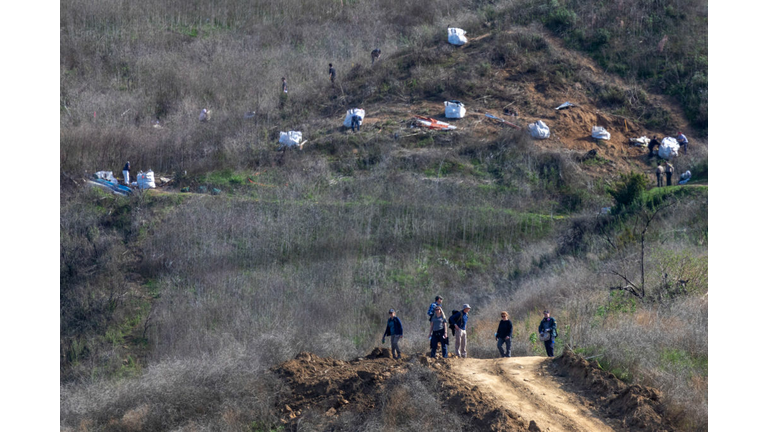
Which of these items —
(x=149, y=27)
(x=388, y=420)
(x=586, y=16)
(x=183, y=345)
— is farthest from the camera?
(x=149, y=27)

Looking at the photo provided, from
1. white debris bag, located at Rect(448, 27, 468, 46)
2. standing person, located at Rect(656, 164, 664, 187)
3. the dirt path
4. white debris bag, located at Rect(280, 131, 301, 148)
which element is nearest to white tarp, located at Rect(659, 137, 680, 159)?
standing person, located at Rect(656, 164, 664, 187)

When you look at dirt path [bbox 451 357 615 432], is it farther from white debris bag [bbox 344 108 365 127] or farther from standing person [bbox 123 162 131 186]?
standing person [bbox 123 162 131 186]

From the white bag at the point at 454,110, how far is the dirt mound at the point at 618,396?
49.9ft

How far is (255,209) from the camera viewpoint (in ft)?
71.1

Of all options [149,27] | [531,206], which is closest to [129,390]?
[531,206]

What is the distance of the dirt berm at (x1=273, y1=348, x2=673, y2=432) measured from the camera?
30.3 ft

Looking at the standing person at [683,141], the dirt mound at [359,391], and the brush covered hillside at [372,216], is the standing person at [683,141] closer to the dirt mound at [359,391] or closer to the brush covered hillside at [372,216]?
the brush covered hillside at [372,216]

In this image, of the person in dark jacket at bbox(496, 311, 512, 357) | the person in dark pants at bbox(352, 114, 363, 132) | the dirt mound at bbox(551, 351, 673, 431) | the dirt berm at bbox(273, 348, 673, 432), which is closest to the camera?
the dirt mound at bbox(551, 351, 673, 431)

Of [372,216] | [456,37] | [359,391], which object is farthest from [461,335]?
[456,37]

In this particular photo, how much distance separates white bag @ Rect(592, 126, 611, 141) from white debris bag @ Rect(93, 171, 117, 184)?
16.2 m

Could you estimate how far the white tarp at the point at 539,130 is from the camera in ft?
79.4

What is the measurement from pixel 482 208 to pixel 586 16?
42.4 feet

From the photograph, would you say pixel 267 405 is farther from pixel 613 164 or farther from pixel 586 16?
pixel 586 16

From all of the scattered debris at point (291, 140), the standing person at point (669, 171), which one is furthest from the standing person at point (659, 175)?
the scattered debris at point (291, 140)
